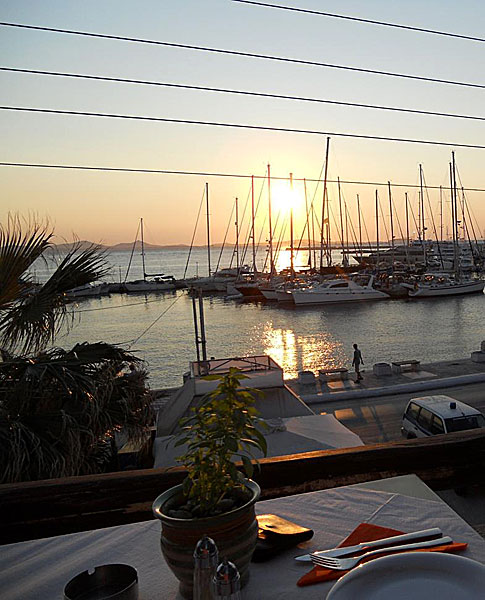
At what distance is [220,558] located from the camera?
1206mm

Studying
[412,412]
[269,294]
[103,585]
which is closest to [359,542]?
[103,585]

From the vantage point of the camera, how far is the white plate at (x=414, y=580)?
110cm

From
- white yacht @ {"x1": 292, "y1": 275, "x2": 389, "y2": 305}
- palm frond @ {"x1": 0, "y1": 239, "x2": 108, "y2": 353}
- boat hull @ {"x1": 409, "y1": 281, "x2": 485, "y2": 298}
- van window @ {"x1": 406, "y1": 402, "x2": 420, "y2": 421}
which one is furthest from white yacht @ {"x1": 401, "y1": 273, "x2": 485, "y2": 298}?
palm frond @ {"x1": 0, "y1": 239, "x2": 108, "y2": 353}

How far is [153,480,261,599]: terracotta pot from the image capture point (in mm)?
1176

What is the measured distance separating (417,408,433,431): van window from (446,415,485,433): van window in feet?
1.56

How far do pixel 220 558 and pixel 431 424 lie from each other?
891 centimetres

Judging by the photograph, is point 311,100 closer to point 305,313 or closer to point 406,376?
point 406,376

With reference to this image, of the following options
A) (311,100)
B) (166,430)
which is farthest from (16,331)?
(311,100)

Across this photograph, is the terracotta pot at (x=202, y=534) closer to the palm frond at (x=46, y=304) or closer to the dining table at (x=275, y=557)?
the dining table at (x=275, y=557)

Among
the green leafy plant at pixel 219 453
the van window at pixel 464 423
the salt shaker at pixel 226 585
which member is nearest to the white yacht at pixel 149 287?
the van window at pixel 464 423

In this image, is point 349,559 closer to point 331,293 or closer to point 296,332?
point 296,332

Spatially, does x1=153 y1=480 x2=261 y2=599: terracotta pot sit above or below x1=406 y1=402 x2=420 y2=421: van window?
above

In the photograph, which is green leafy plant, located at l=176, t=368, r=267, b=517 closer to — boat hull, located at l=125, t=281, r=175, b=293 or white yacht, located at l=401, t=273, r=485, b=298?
white yacht, located at l=401, t=273, r=485, b=298

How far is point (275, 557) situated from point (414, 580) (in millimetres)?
419
